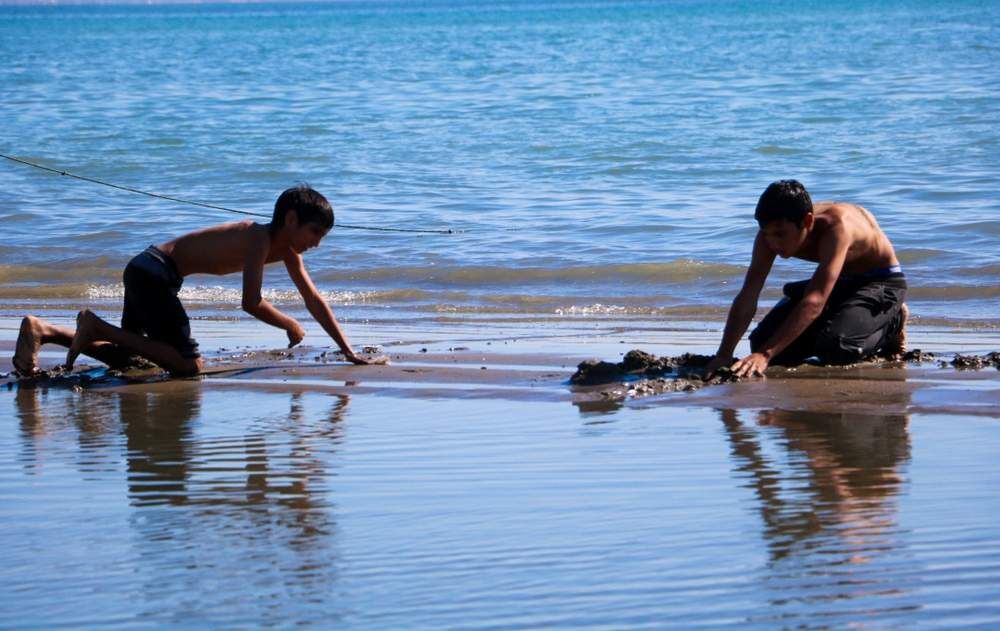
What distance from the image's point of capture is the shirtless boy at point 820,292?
6.14 m

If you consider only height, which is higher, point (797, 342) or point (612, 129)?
point (612, 129)

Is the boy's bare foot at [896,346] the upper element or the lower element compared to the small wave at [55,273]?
lower

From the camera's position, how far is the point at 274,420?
223 inches

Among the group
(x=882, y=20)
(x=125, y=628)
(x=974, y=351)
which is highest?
(x=882, y=20)

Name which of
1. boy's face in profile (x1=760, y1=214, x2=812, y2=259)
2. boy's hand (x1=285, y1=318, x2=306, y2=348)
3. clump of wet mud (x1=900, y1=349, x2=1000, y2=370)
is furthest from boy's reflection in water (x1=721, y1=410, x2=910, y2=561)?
boy's hand (x1=285, y1=318, x2=306, y2=348)

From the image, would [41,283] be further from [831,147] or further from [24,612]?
[831,147]

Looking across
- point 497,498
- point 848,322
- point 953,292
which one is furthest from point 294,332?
point 953,292

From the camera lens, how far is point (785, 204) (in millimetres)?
6098

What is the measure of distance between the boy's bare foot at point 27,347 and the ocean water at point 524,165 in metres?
3.09

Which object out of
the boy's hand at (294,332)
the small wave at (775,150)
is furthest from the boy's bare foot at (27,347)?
the small wave at (775,150)

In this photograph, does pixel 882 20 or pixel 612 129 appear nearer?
pixel 612 129

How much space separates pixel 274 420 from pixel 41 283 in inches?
250

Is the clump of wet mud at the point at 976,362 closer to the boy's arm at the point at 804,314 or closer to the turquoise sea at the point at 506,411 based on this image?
the turquoise sea at the point at 506,411

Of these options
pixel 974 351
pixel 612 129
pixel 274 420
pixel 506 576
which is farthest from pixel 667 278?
pixel 612 129
